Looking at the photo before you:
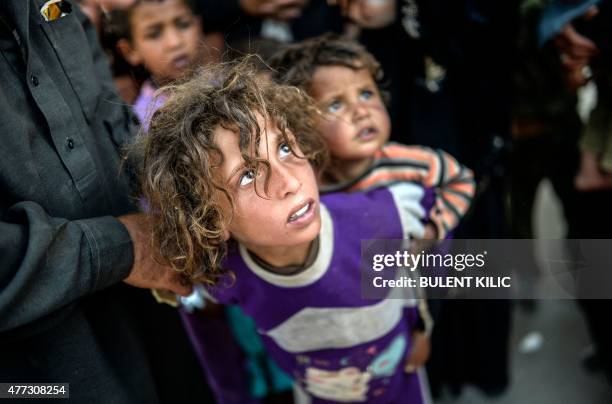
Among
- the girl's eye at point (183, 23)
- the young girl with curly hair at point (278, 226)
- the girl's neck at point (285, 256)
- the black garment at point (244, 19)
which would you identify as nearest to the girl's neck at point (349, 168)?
the young girl with curly hair at point (278, 226)

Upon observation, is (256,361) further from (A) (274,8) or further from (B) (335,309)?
(A) (274,8)

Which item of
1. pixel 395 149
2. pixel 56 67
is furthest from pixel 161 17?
pixel 395 149

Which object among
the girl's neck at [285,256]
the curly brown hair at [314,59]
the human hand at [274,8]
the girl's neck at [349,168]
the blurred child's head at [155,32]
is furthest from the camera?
the human hand at [274,8]

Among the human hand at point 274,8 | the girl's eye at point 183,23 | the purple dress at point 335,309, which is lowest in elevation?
the purple dress at point 335,309

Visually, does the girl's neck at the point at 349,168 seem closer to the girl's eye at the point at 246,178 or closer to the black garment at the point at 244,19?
the girl's eye at the point at 246,178

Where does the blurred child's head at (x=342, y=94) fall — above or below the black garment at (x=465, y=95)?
above

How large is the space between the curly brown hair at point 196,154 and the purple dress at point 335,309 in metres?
0.17

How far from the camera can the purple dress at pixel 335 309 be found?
4.85 feet

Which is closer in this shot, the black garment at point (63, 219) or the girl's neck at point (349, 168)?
the black garment at point (63, 219)

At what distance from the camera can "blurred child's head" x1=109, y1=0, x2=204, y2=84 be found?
7.28 feet

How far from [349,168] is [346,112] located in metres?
0.19

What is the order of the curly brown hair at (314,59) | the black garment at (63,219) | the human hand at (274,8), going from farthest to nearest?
the human hand at (274,8), the curly brown hair at (314,59), the black garment at (63,219)

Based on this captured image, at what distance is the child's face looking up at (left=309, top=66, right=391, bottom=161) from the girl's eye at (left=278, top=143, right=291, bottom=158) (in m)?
0.33

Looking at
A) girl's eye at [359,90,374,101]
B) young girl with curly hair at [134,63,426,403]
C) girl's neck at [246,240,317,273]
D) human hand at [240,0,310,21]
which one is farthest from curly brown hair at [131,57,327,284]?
human hand at [240,0,310,21]
